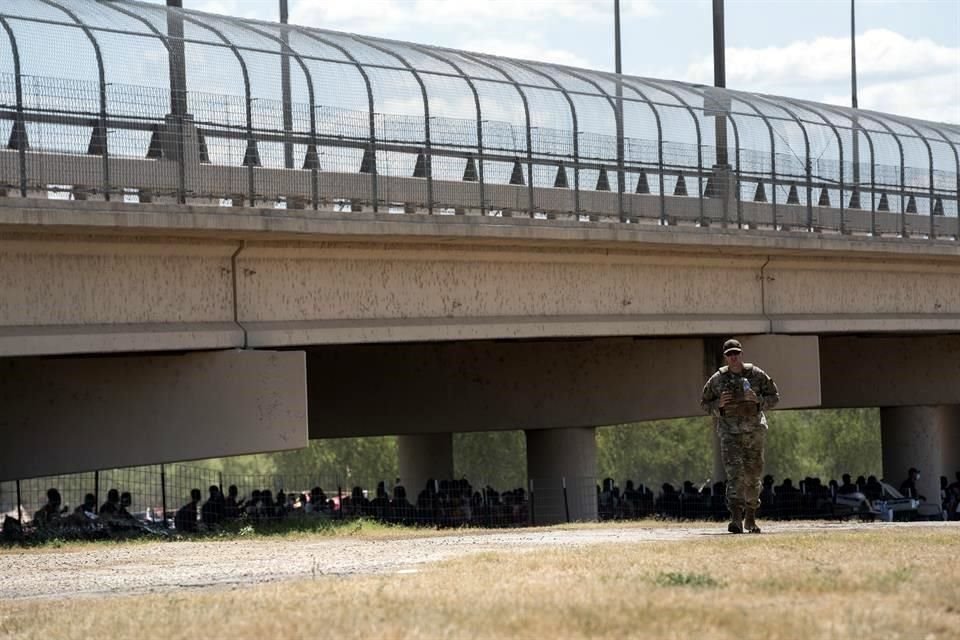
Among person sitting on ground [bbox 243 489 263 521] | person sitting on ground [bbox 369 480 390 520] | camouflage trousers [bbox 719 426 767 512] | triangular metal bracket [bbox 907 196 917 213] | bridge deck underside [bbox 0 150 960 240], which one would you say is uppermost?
triangular metal bracket [bbox 907 196 917 213]

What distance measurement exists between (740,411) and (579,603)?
21.0 ft

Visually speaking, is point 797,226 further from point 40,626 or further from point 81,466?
point 40,626

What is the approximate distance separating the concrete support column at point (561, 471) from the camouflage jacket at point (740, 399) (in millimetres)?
15889

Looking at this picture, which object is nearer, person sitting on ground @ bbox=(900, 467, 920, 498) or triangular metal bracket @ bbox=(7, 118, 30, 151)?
triangular metal bracket @ bbox=(7, 118, 30, 151)

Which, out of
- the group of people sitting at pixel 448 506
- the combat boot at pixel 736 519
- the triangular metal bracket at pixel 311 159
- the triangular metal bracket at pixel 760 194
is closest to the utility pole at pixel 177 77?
the triangular metal bracket at pixel 311 159

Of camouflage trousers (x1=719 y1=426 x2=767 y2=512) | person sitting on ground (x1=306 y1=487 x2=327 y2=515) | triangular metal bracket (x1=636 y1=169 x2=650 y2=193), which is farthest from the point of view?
person sitting on ground (x1=306 y1=487 x2=327 y2=515)

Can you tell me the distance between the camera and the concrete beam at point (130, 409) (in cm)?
2109

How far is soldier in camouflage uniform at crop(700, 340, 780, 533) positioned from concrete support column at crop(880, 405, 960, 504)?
83.2 feet

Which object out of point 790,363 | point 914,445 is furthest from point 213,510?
point 914,445

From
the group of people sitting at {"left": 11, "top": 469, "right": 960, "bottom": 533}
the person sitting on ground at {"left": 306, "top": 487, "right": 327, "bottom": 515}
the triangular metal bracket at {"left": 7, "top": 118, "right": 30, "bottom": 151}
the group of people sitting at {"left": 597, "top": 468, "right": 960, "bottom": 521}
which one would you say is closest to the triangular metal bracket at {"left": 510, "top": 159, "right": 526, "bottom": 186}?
the group of people sitting at {"left": 11, "top": 469, "right": 960, "bottom": 533}

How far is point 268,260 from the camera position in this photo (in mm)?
21891

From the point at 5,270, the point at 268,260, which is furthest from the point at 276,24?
the point at 5,270

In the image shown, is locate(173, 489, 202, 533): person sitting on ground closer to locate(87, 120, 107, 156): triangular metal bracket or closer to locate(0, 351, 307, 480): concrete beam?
locate(0, 351, 307, 480): concrete beam

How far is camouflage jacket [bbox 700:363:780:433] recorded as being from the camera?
54.3 feet
